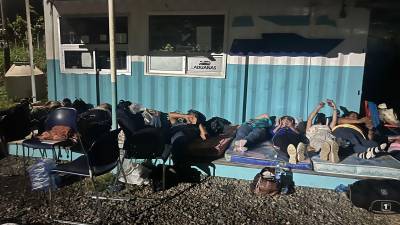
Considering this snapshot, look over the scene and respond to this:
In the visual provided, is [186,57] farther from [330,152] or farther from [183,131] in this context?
[330,152]

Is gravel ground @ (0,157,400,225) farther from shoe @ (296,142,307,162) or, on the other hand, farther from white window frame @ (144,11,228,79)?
white window frame @ (144,11,228,79)

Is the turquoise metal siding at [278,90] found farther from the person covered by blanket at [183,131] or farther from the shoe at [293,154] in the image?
the shoe at [293,154]

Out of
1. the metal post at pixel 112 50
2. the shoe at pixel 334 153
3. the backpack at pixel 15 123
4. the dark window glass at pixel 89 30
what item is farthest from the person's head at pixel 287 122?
the backpack at pixel 15 123

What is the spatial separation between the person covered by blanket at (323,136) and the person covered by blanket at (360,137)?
17 centimetres

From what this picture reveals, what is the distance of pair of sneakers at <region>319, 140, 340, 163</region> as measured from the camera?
4.73m

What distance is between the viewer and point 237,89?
254 inches

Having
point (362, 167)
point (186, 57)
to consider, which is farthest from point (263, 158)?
point (186, 57)

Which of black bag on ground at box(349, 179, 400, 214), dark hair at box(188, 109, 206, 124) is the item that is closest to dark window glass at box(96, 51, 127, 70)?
dark hair at box(188, 109, 206, 124)

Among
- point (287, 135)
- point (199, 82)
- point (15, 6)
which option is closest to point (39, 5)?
point (15, 6)

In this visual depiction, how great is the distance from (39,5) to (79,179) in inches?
558

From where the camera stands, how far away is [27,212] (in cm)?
405

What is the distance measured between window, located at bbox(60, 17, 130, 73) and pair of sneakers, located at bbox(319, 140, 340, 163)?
3996 millimetres

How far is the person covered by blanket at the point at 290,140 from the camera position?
4801 mm

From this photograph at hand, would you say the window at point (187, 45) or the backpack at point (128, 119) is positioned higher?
the window at point (187, 45)
